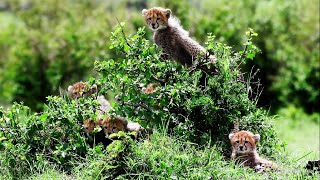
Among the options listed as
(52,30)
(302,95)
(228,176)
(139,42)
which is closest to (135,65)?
(139,42)

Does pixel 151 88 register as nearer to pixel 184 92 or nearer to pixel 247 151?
pixel 184 92

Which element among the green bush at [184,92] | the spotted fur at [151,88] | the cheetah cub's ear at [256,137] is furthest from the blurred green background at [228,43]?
the cheetah cub's ear at [256,137]

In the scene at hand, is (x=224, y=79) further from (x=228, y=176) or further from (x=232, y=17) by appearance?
(x=232, y=17)

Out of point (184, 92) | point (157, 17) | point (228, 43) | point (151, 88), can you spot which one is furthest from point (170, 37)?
point (228, 43)

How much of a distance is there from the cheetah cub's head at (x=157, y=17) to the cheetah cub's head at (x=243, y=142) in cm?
187

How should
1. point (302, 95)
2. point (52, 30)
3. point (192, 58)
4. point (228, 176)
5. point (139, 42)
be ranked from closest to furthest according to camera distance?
point (228, 176)
point (139, 42)
point (192, 58)
point (302, 95)
point (52, 30)

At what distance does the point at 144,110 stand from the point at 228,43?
864 cm

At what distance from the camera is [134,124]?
7.83 meters

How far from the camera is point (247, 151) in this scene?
22.9 feet

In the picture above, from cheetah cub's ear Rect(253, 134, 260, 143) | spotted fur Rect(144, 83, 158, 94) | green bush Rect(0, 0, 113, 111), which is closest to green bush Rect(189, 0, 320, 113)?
green bush Rect(0, 0, 113, 111)

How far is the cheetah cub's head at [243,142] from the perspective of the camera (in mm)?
6926

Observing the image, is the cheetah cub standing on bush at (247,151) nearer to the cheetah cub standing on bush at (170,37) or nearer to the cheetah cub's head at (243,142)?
the cheetah cub's head at (243,142)

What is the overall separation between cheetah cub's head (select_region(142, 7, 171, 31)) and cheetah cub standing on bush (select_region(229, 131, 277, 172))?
1.86 metres

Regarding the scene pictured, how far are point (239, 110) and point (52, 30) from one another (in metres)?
10.6
